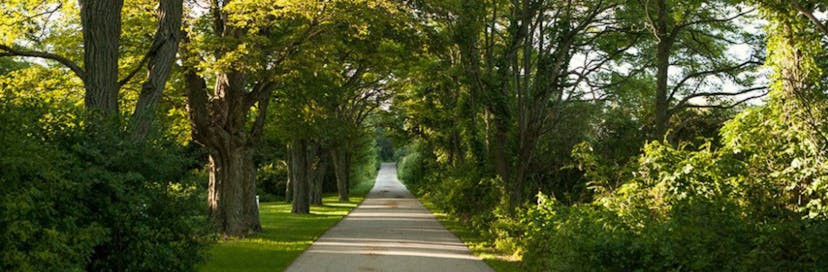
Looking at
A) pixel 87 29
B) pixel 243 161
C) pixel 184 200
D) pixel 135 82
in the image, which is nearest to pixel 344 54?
pixel 243 161

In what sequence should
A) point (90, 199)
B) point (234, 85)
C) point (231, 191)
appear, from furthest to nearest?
point (231, 191) < point (234, 85) < point (90, 199)

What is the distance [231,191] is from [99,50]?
11.3 m

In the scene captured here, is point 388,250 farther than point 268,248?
No

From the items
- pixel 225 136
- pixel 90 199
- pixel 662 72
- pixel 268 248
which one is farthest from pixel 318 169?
pixel 90 199

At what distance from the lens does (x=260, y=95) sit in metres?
22.2

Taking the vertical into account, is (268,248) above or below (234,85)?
below

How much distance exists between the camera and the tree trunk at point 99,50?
37.0ft

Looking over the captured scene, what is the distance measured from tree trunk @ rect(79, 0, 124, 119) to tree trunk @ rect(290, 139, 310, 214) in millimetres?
23252

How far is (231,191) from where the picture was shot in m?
22.3

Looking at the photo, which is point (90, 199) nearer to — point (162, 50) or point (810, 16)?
point (162, 50)

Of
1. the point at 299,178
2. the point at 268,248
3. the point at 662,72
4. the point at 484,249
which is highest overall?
the point at 662,72

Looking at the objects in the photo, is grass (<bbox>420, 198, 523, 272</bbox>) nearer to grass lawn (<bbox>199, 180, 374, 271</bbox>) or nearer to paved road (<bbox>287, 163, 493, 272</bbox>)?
paved road (<bbox>287, 163, 493, 272</bbox>)

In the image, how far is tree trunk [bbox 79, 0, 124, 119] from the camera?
11273 millimetres

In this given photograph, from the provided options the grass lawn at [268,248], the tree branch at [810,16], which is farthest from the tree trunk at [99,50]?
the tree branch at [810,16]
